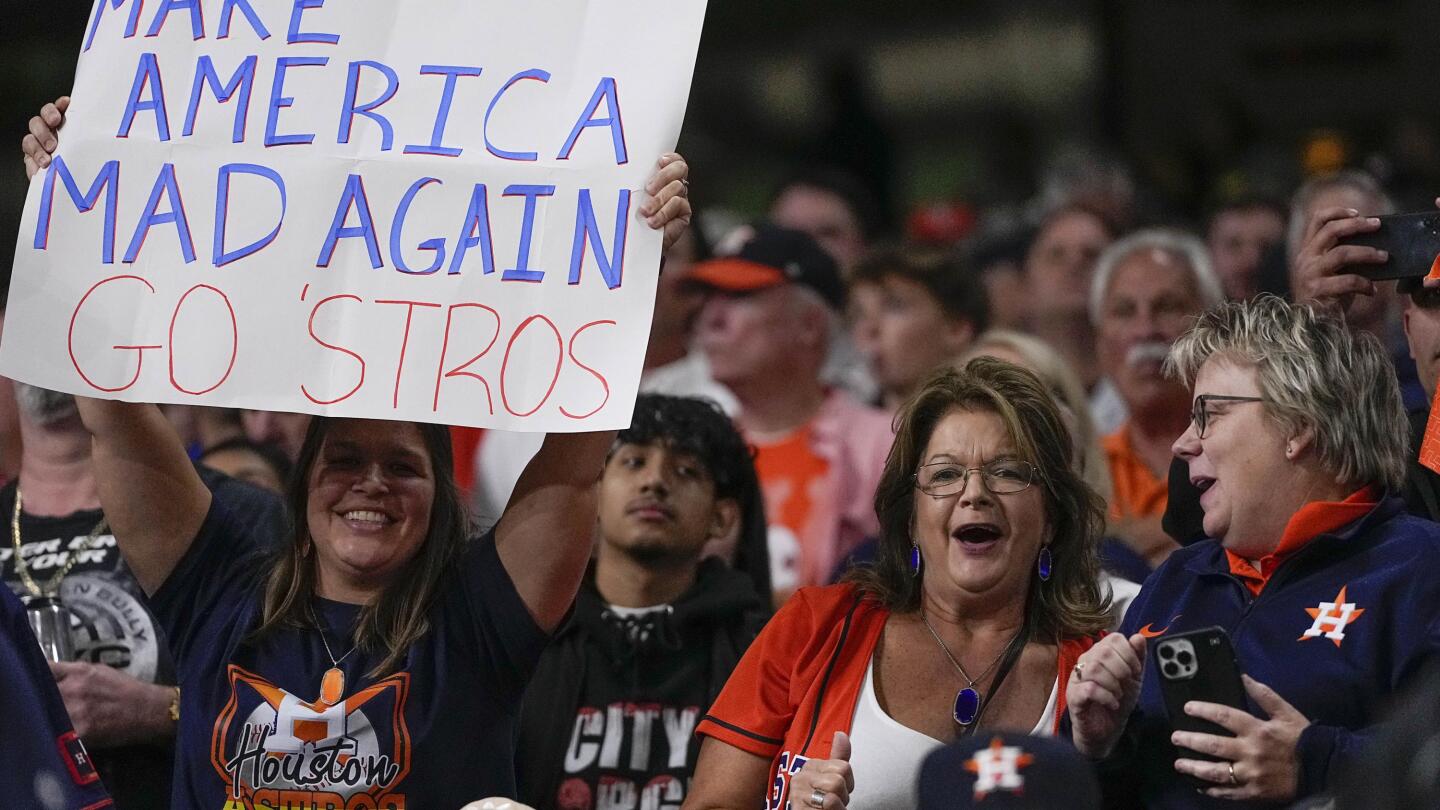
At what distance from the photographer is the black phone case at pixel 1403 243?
328 cm

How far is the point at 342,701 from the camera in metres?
3.17

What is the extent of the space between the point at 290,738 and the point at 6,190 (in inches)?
387

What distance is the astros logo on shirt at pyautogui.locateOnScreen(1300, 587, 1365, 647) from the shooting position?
2887 millimetres

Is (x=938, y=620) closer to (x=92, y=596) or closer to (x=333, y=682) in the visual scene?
(x=333, y=682)

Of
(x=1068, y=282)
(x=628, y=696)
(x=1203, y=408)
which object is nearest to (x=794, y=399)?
(x=1068, y=282)

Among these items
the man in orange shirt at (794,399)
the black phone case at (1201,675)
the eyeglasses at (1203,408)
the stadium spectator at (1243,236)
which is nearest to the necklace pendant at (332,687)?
the black phone case at (1201,675)

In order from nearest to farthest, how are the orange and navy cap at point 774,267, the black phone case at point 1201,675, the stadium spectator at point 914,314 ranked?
the black phone case at point 1201,675 < the orange and navy cap at point 774,267 < the stadium spectator at point 914,314

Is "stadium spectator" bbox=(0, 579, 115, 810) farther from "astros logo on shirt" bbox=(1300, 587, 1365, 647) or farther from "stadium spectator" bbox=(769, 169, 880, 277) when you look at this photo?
"stadium spectator" bbox=(769, 169, 880, 277)

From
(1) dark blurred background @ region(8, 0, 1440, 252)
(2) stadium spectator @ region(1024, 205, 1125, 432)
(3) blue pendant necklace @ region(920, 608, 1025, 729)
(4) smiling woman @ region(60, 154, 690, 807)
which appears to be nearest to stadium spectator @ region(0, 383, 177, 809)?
(4) smiling woman @ region(60, 154, 690, 807)

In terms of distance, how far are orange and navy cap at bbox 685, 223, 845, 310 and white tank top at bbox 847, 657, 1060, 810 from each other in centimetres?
323

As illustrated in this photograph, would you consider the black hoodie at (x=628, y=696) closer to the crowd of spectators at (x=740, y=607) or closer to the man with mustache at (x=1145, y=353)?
the crowd of spectators at (x=740, y=607)

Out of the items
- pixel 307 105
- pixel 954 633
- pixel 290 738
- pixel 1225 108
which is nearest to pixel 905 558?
pixel 954 633

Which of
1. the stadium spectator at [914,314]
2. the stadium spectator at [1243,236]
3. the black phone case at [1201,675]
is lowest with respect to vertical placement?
the black phone case at [1201,675]

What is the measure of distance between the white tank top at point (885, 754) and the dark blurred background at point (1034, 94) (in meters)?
5.96
